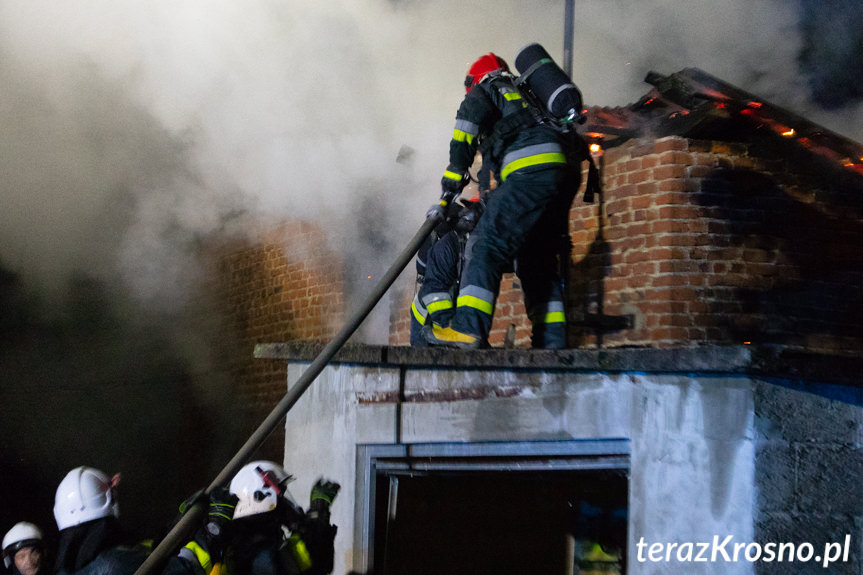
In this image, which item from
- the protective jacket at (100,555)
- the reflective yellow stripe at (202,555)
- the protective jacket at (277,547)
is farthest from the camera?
the protective jacket at (277,547)

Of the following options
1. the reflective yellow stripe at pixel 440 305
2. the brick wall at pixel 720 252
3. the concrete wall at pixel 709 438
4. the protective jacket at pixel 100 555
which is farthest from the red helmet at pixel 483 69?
the protective jacket at pixel 100 555

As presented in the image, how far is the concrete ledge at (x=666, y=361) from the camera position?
298 centimetres

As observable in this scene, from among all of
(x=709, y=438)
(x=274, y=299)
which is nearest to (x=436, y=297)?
(x=709, y=438)

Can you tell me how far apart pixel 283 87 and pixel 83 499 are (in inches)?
173

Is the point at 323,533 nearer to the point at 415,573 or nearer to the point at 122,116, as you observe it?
the point at 415,573

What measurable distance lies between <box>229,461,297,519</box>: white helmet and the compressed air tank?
2264 millimetres

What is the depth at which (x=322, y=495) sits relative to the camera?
174 inches

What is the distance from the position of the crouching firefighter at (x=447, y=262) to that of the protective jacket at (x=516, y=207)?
0.20m

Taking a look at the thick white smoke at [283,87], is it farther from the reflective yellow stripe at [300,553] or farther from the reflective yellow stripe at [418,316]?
the reflective yellow stripe at [300,553]

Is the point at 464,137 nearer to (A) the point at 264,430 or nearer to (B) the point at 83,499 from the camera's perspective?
(A) the point at 264,430

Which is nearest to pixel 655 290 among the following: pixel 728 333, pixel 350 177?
pixel 728 333

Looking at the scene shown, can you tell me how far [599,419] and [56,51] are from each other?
6405 millimetres

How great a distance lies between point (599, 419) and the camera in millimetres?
3467

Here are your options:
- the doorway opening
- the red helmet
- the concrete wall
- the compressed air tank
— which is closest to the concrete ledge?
the concrete wall
